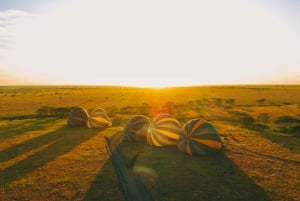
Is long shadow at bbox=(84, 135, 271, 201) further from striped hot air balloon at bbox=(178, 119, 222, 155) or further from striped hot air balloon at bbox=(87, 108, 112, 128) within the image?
striped hot air balloon at bbox=(87, 108, 112, 128)

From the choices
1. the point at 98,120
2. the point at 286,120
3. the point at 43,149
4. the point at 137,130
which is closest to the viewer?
the point at 43,149

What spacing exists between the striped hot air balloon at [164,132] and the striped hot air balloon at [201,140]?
1.61 meters

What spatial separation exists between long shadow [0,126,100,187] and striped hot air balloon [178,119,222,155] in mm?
9279

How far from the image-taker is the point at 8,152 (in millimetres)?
21703

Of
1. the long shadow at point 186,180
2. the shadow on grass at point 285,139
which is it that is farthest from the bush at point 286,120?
the long shadow at point 186,180

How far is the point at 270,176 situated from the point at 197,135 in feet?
17.4

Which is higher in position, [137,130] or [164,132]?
[164,132]

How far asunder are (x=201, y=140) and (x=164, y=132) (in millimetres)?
3581

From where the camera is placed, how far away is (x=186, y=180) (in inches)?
607

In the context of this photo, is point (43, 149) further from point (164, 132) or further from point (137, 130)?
point (164, 132)

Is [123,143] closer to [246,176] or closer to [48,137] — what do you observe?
[48,137]

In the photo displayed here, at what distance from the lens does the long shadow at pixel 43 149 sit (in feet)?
56.7

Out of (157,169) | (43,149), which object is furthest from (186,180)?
(43,149)

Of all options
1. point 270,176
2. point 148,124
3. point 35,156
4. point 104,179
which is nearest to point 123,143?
point 148,124
